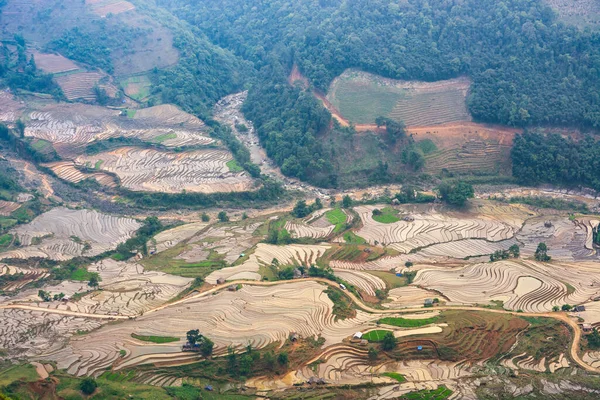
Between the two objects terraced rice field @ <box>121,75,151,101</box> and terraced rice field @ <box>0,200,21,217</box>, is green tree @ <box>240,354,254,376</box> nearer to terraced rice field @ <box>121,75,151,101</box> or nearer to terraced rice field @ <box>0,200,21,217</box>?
terraced rice field @ <box>0,200,21,217</box>

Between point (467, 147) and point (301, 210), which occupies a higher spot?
point (467, 147)

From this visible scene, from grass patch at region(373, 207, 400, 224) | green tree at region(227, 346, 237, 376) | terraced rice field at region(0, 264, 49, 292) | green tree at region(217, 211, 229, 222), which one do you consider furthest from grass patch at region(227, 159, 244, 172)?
green tree at region(227, 346, 237, 376)

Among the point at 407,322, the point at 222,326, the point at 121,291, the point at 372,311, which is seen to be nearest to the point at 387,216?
the point at 372,311

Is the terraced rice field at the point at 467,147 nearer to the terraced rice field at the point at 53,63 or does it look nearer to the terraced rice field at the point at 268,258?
the terraced rice field at the point at 268,258

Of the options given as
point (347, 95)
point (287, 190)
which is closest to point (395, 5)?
point (347, 95)

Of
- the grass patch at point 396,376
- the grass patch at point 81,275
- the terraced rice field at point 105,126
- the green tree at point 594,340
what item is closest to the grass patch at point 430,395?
the grass patch at point 396,376

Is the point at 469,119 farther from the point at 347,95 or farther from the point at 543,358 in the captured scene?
the point at 543,358

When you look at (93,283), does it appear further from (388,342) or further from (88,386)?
(388,342)
